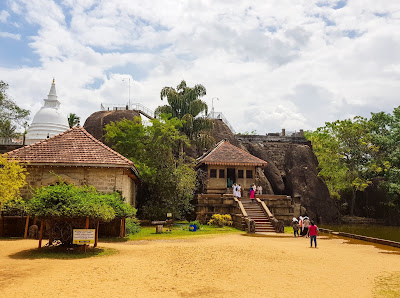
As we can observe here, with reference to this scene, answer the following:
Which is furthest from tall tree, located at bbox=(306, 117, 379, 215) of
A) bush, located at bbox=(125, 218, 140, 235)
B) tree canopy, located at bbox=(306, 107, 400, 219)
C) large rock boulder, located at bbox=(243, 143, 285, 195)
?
bush, located at bbox=(125, 218, 140, 235)

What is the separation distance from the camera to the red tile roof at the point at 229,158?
98.8 ft

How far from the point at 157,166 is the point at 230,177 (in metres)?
8.40

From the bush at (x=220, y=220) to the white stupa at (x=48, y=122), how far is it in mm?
20514

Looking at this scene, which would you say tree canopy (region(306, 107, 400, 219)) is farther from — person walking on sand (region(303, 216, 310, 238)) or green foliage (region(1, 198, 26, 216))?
green foliage (region(1, 198, 26, 216))

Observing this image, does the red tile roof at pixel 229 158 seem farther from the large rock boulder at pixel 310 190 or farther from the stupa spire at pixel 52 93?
the stupa spire at pixel 52 93

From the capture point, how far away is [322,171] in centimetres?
3897

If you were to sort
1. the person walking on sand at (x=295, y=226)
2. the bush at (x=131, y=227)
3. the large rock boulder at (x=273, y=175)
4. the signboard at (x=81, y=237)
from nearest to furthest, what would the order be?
the signboard at (x=81, y=237) → the bush at (x=131, y=227) → the person walking on sand at (x=295, y=226) → the large rock boulder at (x=273, y=175)

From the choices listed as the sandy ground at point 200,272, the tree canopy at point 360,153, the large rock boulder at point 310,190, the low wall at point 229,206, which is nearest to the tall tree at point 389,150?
the tree canopy at point 360,153

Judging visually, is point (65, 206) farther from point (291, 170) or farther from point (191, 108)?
point (291, 170)

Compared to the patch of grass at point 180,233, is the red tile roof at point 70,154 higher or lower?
higher

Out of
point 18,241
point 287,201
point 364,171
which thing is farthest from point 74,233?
point 364,171

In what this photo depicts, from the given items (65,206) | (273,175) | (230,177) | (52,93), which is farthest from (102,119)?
(65,206)

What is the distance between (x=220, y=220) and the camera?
23422 millimetres

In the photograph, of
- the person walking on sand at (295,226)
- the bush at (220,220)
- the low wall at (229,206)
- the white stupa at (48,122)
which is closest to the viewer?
the person walking on sand at (295,226)
